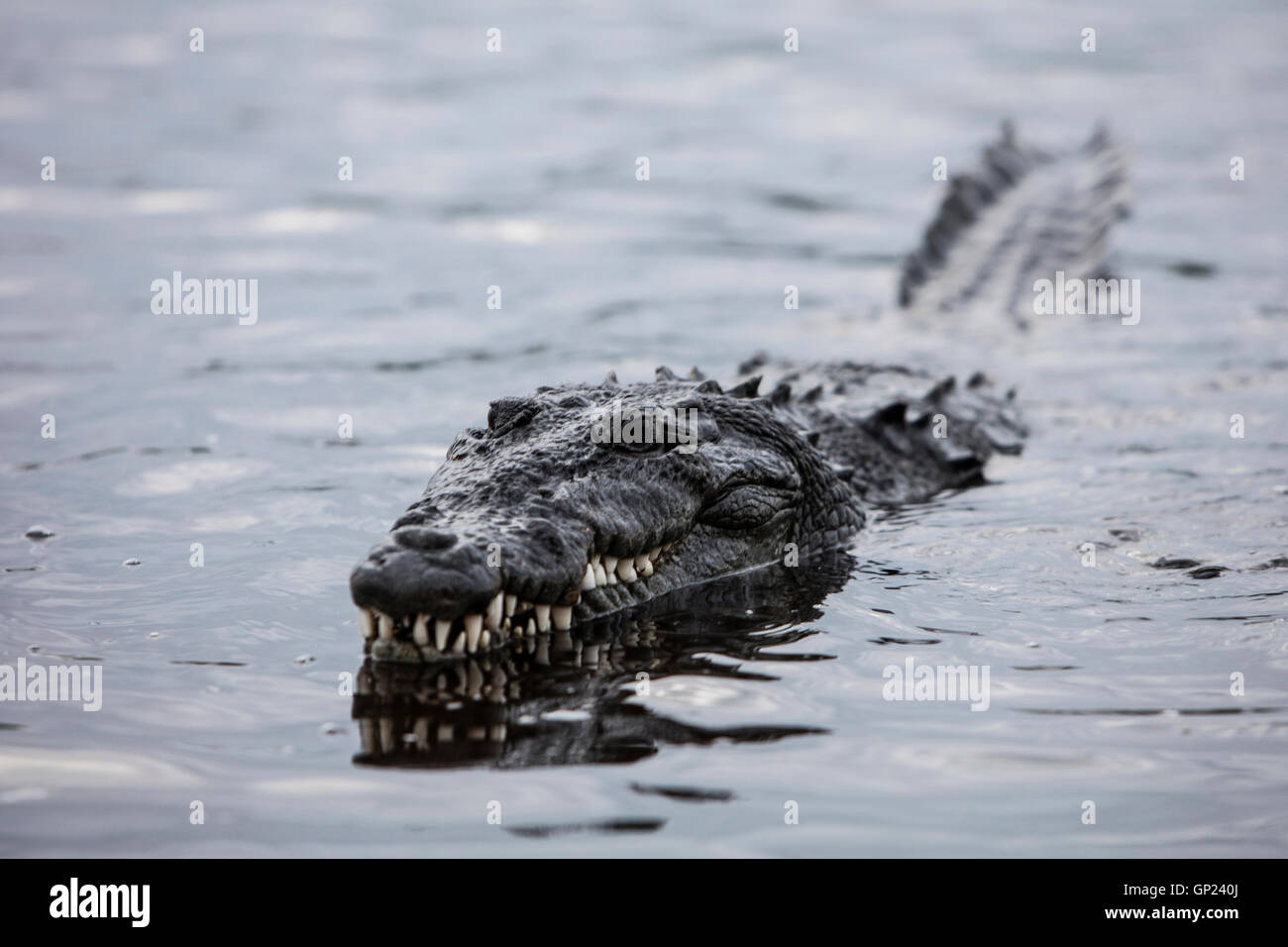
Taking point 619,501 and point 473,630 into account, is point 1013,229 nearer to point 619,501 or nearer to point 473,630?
point 619,501

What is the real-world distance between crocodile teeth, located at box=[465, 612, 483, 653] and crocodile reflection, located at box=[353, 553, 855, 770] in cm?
11

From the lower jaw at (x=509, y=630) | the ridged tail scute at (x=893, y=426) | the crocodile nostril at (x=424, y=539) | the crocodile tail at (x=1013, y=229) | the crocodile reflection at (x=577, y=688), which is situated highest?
the crocodile tail at (x=1013, y=229)

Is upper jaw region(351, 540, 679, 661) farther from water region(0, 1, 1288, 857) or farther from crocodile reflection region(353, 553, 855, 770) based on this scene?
water region(0, 1, 1288, 857)

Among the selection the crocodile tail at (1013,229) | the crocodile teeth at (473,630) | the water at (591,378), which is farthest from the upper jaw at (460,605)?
the crocodile tail at (1013,229)

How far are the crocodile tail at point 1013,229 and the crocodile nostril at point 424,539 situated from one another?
6.56m

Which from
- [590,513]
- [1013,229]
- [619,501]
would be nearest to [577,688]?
[590,513]

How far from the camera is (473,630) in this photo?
4.32 meters

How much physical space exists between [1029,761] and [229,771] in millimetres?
2349

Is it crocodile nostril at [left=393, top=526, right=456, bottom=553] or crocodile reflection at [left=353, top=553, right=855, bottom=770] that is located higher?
crocodile nostril at [left=393, top=526, right=456, bottom=553]

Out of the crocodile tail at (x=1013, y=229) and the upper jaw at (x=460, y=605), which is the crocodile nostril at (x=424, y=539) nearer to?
the upper jaw at (x=460, y=605)

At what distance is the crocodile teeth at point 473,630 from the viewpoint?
168 inches

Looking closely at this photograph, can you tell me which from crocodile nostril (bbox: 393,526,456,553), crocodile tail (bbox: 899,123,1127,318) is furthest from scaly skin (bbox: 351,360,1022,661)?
crocodile tail (bbox: 899,123,1127,318)


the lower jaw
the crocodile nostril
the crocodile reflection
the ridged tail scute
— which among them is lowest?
the crocodile reflection

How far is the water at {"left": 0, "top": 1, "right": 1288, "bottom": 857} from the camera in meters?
3.80
